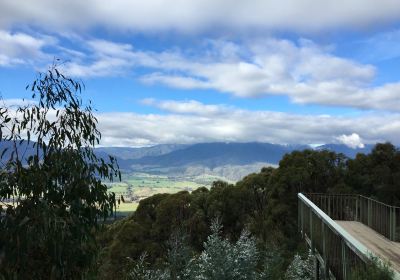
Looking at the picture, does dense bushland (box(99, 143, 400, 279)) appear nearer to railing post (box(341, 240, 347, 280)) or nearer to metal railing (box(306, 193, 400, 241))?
metal railing (box(306, 193, 400, 241))

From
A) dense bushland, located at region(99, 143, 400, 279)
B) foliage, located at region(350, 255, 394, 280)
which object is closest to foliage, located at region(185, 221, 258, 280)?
foliage, located at region(350, 255, 394, 280)

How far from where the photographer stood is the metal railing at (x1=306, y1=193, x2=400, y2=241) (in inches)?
453

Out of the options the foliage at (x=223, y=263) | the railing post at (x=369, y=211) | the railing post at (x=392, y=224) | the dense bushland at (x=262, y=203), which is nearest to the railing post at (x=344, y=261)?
the foliage at (x=223, y=263)

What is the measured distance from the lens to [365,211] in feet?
46.3

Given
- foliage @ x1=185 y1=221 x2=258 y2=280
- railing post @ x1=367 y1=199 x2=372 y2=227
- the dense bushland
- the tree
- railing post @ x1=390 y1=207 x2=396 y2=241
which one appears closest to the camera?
the tree

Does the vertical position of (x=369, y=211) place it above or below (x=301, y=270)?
above

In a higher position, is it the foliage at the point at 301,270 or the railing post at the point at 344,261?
the railing post at the point at 344,261

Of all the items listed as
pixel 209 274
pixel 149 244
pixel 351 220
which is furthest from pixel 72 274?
pixel 149 244

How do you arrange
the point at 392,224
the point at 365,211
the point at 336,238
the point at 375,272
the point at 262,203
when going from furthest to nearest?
1. the point at 262,203
2. the point at 365,211
3. the point at 392,224
4. the point at 336,238
5. the point at 375,272

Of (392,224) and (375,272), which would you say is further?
(392,224)

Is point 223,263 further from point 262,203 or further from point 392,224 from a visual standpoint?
point 262,203

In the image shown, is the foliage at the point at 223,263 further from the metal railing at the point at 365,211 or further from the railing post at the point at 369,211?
the railing post at the point at 369,211

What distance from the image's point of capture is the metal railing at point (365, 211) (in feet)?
37.8

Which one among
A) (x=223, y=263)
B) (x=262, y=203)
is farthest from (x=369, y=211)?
(x=262, y=203)
